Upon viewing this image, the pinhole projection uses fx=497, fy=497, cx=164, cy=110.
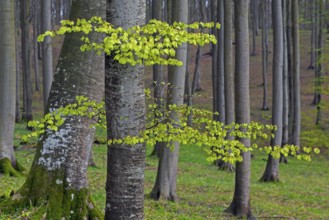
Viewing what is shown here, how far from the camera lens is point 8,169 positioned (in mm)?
11219

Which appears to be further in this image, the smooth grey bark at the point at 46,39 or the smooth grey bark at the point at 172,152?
the smooth grey bark at the point at 46,39

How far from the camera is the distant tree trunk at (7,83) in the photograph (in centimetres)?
1136

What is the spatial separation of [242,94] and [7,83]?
5.42 meters

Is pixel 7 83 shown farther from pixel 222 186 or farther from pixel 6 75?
pixel 222 186

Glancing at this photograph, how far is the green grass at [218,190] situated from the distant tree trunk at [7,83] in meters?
0.67

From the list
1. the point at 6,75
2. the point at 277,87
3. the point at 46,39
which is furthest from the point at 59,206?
the point at 277,87

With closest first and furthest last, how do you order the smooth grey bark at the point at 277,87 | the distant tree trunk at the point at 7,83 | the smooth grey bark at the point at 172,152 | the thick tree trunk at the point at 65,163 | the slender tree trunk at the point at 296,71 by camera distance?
1. the thick tree trunk at the point at 65,163
2. the smooth grey bark at the point at 172,152
3. the distant tree trunk at the point at 7,83
4. the smooth grey bark at the point at 277,87
5. the slender tree trunk at the point at 296,71

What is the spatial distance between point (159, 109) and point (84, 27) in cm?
185

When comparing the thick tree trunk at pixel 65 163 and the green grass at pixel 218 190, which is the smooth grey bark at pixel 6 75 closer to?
the green grass at pixel 218 190

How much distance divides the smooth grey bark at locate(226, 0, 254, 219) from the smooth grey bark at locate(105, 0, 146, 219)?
625cm

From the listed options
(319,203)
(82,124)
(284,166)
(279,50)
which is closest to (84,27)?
(82,124)

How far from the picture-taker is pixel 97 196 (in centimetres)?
1001

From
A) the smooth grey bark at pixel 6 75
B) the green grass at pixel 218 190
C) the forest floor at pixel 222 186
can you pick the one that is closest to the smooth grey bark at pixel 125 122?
the forest floor at pixel 222 186

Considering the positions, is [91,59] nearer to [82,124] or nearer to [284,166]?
[82,124]
